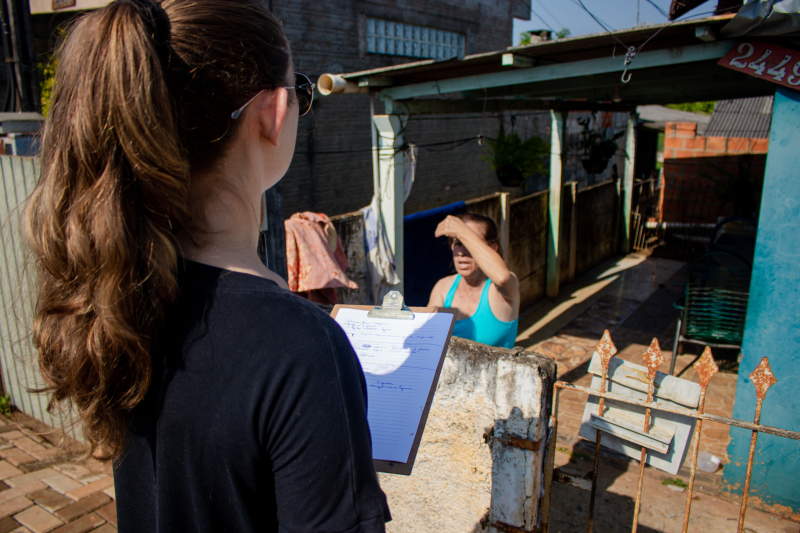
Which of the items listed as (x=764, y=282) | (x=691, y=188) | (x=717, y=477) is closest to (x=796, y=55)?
(x=764, y=282)

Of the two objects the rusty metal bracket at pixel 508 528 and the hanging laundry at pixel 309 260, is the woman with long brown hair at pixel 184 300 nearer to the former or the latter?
the rusty metal bracket at pixel 508 528

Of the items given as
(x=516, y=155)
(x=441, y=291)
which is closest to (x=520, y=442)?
(x=441, y=291)

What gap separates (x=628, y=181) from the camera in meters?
11.4

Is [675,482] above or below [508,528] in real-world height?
below

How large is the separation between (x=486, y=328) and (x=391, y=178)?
2.72 m

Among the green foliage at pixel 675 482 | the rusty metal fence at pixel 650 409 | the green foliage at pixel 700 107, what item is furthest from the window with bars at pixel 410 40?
the green foliage at pixel 700 107

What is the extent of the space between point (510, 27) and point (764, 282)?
1152 centimetres

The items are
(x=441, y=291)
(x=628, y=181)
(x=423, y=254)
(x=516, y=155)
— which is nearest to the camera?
(x=441, y=291)

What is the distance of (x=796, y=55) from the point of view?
3166 millimetres

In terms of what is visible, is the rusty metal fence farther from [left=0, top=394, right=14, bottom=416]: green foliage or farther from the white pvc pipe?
[left=0, top=394, right=14, bottom=416]: green foliage

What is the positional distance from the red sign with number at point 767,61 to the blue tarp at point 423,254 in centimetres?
335

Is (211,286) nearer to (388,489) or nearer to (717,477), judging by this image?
(388,489)

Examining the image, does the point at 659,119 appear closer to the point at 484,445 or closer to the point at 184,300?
the point at 484,445

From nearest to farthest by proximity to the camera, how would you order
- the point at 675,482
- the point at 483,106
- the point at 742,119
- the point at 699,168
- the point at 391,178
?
the point at 675,482 → the point at 391,178 → the point at 483,106 → the point at 699,168 → the point at 742,119
